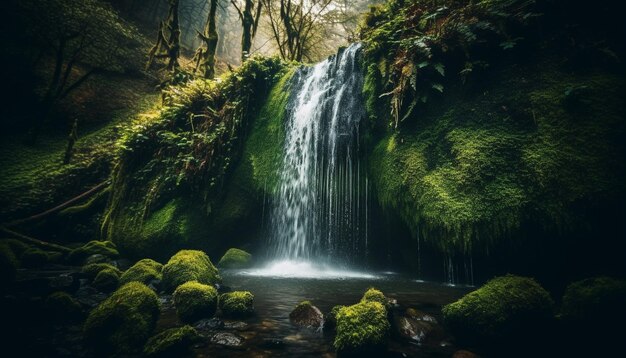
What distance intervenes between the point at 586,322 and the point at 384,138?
14.5 feet

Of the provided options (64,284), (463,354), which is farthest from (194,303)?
(463,354)

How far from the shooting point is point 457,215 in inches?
175

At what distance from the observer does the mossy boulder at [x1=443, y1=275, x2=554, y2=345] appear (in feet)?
8.69

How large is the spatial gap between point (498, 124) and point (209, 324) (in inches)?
206

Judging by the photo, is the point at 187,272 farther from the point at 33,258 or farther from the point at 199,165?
the point at 33,258

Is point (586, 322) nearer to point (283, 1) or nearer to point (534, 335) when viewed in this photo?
point (534, 335)

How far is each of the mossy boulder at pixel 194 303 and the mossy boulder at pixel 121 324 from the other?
1.31 feet

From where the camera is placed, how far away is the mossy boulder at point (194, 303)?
3391 millimetres

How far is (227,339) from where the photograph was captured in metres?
2.93

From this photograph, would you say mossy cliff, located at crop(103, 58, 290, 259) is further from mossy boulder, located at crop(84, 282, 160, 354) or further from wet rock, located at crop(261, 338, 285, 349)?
wet rock, located at crop(261, 338, 285, 349)

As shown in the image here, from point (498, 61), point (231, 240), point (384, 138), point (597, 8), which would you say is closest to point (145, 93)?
point (231, 240)

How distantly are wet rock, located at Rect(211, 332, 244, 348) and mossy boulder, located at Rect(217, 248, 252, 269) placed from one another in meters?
4.53

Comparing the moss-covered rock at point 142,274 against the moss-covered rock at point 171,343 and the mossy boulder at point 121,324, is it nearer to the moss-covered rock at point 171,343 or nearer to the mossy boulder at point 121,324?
the mossy boulder at point 121,324

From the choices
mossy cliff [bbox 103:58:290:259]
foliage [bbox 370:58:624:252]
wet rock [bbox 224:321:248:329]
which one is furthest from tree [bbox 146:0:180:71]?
wet rock [bbox 224:321:248:329]
